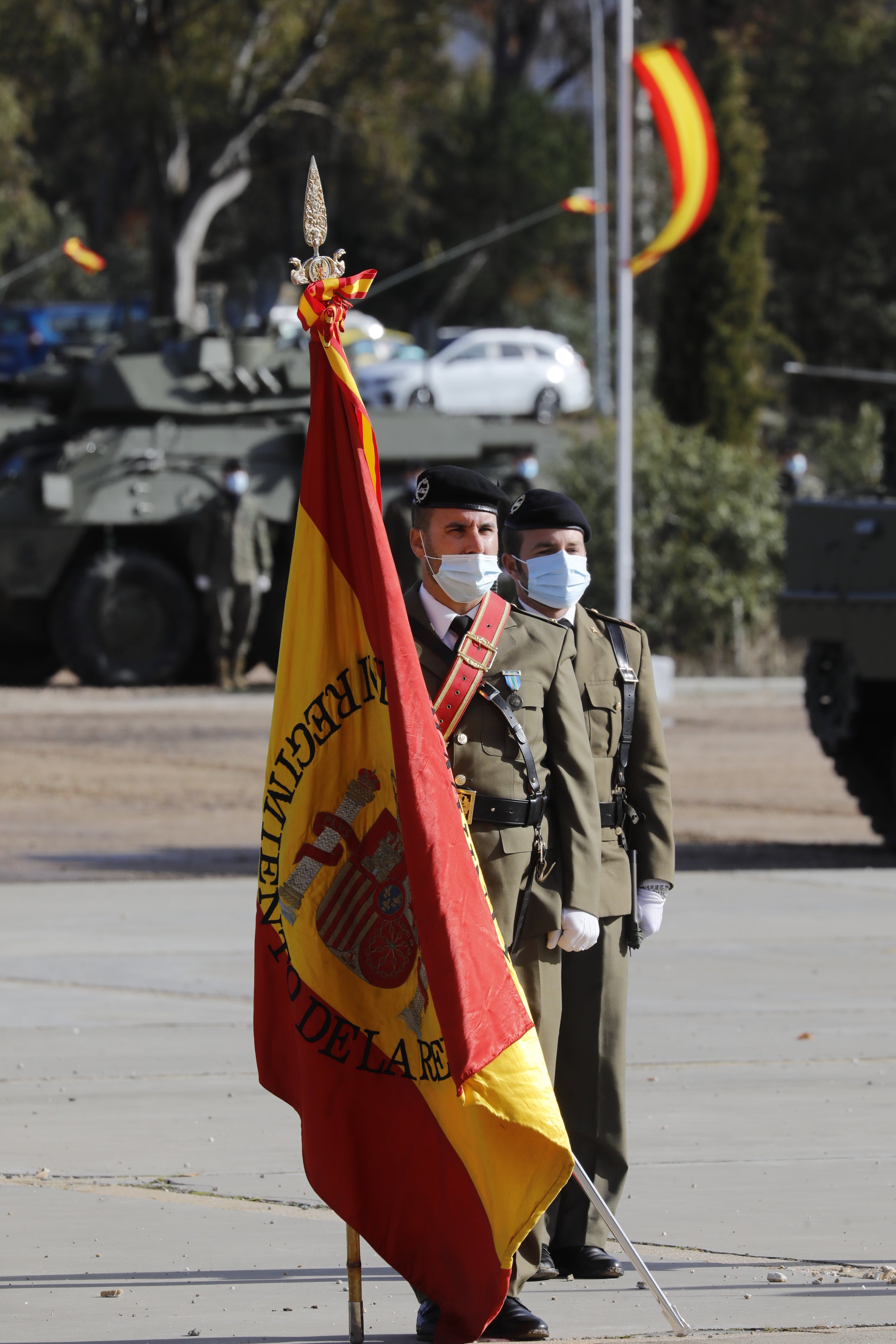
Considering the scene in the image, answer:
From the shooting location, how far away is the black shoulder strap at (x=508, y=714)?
452 cm

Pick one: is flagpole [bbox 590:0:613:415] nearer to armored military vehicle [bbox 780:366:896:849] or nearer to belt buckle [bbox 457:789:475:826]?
armored military vehicle [bbox 780:366:896:849]

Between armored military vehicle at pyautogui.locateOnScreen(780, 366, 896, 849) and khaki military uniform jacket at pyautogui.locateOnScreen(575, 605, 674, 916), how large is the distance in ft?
23.7

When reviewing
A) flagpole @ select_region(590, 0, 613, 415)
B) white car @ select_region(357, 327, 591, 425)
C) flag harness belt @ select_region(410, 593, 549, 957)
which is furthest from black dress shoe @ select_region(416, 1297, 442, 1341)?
flagpole @ select_region(590, 0, 613, 415)

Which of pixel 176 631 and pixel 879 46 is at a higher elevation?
pixel 879 46

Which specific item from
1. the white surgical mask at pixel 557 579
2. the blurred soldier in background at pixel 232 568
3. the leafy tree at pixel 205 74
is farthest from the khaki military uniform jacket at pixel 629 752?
the leafy tree at pixel 205 74

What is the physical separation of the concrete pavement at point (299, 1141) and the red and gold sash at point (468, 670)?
4.11ft

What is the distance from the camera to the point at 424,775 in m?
4.17

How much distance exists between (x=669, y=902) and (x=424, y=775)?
569 cm

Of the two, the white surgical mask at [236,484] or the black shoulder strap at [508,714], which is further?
the white surgical mask at [236,484]

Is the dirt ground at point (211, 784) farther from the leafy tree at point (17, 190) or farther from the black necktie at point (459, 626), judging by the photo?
the leafy tree at point (17, 190)

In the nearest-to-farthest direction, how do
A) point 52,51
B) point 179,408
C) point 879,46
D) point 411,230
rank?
point 179,408, point 52,51, point 879,46, point 411,230

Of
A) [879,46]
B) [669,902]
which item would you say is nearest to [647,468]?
[669,902]

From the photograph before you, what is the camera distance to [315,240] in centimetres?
423

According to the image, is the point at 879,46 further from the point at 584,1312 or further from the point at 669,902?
the point at 584,1312
